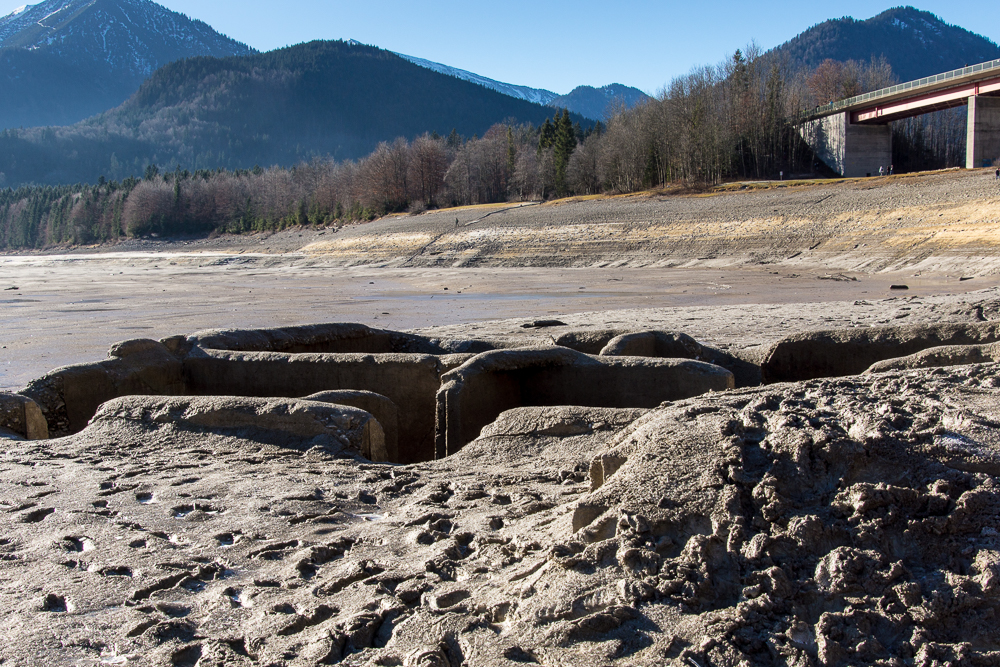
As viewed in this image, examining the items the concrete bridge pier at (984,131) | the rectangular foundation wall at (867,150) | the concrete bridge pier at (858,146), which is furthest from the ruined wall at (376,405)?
the rectangular foundation wall at (867,150)

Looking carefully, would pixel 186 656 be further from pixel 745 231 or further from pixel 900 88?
pixel 900 88

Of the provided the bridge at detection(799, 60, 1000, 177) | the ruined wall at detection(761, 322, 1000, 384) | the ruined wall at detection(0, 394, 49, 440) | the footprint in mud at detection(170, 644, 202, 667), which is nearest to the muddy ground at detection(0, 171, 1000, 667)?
the footprint in mud at detection(170, 644, 202, 667)

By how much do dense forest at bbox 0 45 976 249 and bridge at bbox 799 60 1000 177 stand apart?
7.87ft

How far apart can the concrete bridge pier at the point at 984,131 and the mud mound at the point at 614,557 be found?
50.8 meters

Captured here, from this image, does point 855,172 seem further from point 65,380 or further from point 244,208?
point 244,208

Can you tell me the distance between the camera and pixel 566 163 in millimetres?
71125

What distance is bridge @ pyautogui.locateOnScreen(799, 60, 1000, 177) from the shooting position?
4644 centimetres

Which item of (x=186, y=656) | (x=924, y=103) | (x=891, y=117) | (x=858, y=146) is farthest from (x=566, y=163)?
(x=186, y=656)

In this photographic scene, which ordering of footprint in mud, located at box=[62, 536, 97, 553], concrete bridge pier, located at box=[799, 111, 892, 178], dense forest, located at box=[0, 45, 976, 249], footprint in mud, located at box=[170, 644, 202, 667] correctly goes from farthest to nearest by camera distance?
1. dense forest, located at box=[0, 45, 976, 249]
2. concrete bridge pier, located at box=[799, 111, 892, 178]
3. footprint in mud, located at box=[62, 536, 97, 553]
4. footprint in mud, located at box=[170, 644, 202, 667]

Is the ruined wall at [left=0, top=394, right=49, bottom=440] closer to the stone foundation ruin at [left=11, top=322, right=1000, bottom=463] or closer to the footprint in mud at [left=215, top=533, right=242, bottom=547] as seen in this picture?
the stone foundation ruin at [left=11, top=322, right=1000, bottom=463]

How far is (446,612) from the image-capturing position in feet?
9.55

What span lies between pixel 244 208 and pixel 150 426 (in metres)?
98.6

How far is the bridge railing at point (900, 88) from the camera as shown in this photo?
45875 millimetres

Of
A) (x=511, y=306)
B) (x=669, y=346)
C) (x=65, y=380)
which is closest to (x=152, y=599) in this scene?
(x=65, y=380)
